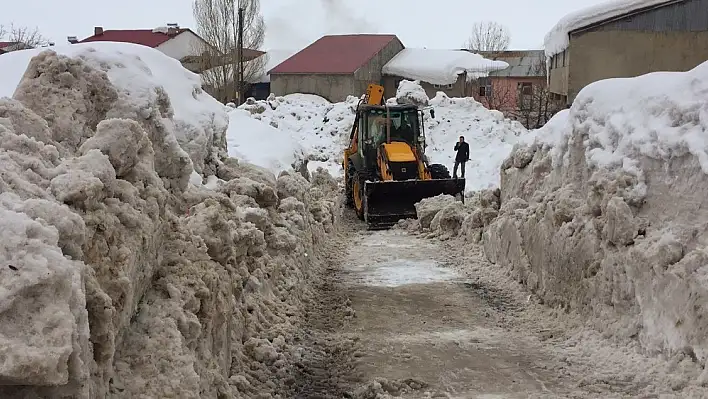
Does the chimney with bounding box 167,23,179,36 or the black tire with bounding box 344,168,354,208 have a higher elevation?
the chimney with bounding box 167,23,179,36

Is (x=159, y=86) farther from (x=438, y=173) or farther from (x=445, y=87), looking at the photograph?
(x=445, y=87)

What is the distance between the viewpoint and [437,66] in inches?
1511

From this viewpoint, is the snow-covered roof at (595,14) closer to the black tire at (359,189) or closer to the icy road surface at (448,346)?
the black tire at (359,189)

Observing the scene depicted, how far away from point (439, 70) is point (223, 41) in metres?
12.0

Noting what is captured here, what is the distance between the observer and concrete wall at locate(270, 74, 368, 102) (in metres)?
38.8

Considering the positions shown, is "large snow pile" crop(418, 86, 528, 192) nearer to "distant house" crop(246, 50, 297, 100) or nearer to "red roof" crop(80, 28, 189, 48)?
"distant house" crop(246, 50, 297, 100)

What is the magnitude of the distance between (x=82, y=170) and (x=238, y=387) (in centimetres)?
209

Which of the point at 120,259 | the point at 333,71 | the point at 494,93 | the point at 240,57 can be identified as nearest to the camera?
the point at 120,259

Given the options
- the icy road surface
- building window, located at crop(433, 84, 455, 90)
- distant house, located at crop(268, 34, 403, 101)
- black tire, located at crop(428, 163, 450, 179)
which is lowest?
the icy road surface

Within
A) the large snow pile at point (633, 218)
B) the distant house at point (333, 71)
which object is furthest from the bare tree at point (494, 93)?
the large snow pile at point (633, 218)

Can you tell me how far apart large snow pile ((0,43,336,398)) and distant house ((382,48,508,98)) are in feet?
102

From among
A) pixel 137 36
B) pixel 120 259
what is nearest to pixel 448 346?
pixel 120 259

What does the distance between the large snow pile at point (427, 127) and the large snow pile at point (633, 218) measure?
14.5m

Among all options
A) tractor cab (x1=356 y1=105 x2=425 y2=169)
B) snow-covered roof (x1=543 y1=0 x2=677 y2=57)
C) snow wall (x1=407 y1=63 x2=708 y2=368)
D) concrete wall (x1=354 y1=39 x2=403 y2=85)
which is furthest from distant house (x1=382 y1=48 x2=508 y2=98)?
snow wall (x1=407 y1=63 x2=708 y2=368)
